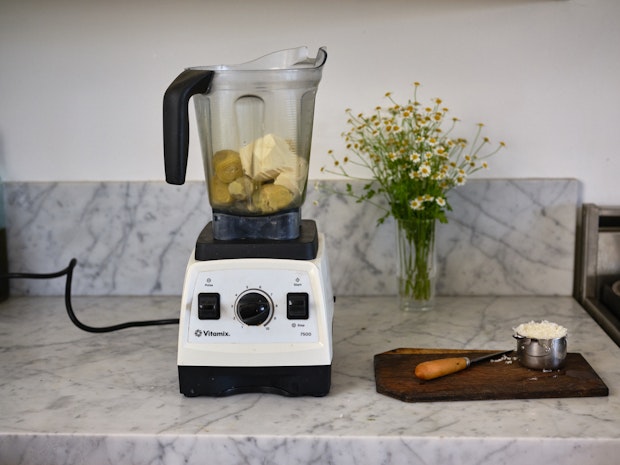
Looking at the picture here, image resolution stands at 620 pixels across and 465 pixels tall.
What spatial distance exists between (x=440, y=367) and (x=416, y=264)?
0.37 m

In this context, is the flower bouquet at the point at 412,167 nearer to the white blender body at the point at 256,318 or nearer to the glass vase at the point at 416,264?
the glass vase at the point at 416,264

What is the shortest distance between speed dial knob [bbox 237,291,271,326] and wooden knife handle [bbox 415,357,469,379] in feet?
0.79

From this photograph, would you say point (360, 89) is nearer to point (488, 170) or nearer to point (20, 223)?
point (488, 170)

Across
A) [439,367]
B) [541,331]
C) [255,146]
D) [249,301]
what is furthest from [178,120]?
[541,331]

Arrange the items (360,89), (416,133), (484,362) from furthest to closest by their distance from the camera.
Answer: (360,89), (416,133), (484,362)

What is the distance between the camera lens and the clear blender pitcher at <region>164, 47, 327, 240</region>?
123 centimetres

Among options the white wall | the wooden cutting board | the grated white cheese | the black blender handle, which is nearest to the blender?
the black blender handle

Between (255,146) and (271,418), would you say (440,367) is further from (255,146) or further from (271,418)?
(255,146)

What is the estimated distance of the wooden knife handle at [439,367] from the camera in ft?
4.03

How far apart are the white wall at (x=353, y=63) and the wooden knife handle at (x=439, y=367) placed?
54 cm

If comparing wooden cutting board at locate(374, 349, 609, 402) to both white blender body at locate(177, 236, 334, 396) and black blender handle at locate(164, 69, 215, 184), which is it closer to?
white blender body at locate(177, 236, 334, 396)

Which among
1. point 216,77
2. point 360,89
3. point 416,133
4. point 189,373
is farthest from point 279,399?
point 360,89

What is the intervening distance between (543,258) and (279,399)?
72 cm

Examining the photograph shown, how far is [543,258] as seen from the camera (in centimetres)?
169
